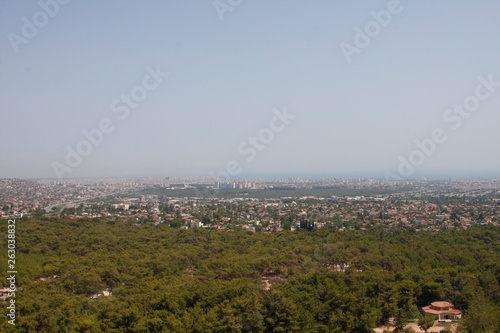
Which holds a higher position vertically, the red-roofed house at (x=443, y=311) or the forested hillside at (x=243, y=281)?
the forested hillside at (x=243, y=281)

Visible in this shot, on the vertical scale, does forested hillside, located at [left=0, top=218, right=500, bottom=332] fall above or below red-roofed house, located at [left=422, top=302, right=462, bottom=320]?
above

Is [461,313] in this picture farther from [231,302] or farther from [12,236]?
[12,236]

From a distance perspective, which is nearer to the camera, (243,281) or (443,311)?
(443,311)

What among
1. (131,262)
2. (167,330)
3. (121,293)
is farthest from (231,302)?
(131,262)

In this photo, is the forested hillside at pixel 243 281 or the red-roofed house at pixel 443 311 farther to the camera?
the red-roofed house at pixel 443 311
